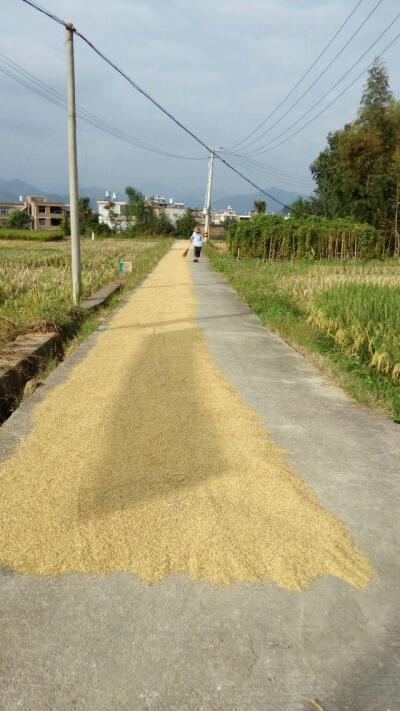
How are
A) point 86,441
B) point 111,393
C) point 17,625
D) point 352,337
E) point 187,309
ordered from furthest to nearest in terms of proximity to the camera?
1. point 187,309
2. point 352,337
3. point 111,393
4. point 86,441
5. point 17,625

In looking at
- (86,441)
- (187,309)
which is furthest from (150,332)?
(86,441)

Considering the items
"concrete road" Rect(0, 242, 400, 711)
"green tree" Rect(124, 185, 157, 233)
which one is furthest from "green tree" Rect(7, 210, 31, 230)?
"concrete road" Rect(0, 242, 400, 711)

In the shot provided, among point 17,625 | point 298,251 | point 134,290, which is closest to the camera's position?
point 17,625

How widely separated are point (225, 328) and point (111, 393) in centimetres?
379

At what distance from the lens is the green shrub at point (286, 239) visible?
25031mm

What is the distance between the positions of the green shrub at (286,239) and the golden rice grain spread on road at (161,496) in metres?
21.1

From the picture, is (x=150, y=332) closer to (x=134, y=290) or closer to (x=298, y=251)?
(x=134, y=290)

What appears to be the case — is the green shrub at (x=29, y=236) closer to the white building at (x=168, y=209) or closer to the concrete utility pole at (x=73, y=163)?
the white building at (x=168, y=209)

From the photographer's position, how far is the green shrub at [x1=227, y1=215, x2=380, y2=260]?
82.1 feet

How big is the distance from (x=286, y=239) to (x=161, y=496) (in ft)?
76.7

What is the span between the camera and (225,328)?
27.0 ft

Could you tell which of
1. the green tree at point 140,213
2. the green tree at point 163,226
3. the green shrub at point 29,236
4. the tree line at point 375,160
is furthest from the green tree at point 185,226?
the tree line at point 375,160

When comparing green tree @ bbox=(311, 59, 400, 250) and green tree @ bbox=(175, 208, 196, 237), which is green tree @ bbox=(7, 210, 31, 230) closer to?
green tree @ bbox=(175, 208, 196, 237)

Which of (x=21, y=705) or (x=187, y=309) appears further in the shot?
(x=187, y=309)
